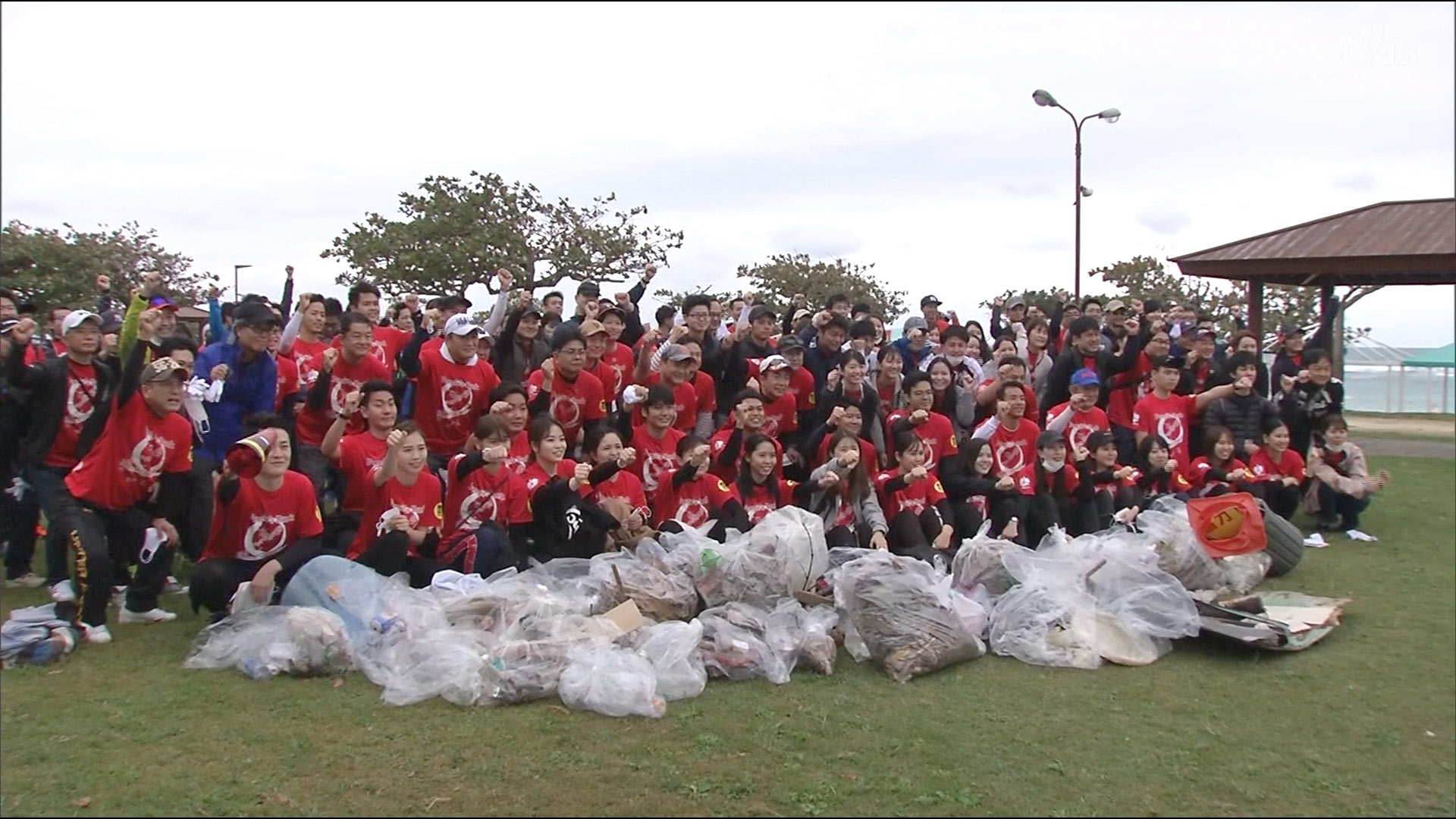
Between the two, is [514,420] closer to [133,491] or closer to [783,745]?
[133,491]

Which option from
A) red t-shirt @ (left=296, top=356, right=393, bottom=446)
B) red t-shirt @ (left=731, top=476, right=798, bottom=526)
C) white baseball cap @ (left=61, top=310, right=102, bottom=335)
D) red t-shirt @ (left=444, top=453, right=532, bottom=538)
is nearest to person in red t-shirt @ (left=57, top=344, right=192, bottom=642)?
white baseball cap @ (left=61, top=310, right=102, bottom=335)

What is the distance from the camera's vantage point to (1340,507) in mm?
8727

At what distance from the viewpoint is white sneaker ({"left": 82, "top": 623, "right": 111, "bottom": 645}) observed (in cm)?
496

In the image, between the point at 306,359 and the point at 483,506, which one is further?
the point at 306,359

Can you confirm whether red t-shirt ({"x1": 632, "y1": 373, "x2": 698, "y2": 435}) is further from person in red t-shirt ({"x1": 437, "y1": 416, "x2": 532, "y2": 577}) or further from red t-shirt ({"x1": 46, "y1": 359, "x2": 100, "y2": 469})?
red t-shirt ({"x1": 46, "y1": 359, "x2": 100, "y2": 469})

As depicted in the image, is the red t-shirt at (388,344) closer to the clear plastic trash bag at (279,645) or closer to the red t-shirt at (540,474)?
the red t-shirt at (540,474)

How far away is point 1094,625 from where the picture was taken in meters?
5.21

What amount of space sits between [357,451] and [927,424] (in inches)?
140

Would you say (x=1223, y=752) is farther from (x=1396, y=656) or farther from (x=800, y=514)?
(x=800, y=514)

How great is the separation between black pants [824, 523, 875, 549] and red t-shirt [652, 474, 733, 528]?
0.64 m

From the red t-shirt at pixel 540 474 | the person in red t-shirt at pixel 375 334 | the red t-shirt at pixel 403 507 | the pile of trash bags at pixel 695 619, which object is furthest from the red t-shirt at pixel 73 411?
the red t-shirt at pixel 540 474

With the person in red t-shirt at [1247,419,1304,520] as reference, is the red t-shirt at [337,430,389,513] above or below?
above

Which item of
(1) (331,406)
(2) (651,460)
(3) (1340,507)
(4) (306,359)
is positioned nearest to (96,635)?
(1) (331,406)

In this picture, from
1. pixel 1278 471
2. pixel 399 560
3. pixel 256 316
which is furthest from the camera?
pixel 1278 471
